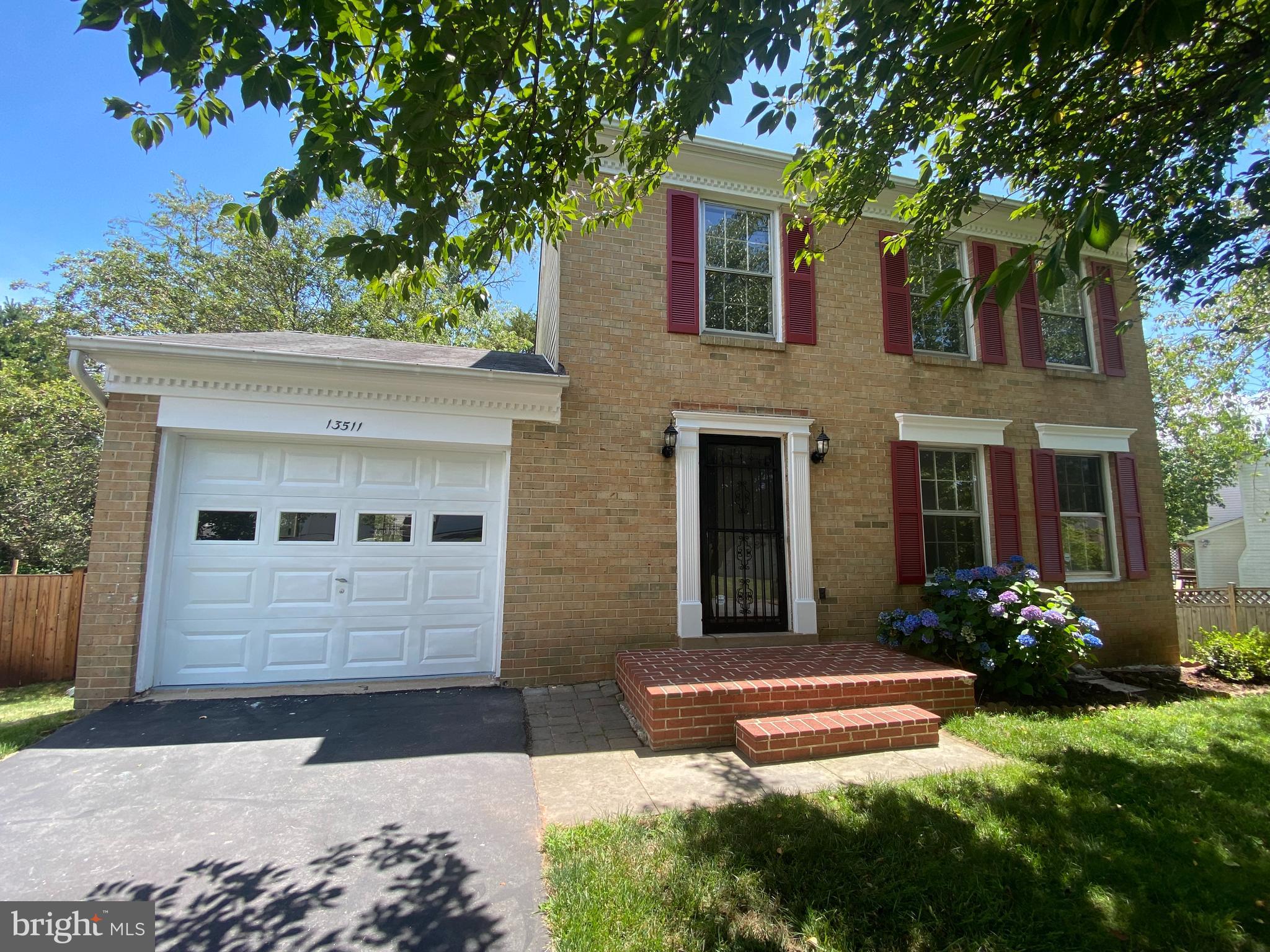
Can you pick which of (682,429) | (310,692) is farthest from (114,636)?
(682,429)

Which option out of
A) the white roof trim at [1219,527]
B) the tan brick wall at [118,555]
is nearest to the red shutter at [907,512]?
the tan brick wall at [118,555]

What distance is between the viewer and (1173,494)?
21531mm

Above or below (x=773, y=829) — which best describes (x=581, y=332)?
above

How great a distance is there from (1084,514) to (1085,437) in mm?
1129

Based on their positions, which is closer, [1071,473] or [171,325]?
[1071,473]

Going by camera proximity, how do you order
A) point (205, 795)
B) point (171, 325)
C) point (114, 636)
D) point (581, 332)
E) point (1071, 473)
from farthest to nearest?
point (171, 325) → point (1071, 473) → point (581, 332) → point (114, 636) → point (205, 795)

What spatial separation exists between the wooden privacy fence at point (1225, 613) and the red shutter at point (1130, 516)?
3.60ft

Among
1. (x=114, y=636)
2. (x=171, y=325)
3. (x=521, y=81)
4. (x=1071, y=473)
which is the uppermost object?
(x=171, y=325)

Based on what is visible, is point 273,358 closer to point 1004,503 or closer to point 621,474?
point 621,474

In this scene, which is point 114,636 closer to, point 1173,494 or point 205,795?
point 205,795

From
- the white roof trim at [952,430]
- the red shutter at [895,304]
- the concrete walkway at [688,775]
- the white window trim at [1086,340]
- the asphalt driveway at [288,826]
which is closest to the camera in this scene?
the asphalt driveway at [288,826]

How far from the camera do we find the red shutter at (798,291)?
684 centimetres

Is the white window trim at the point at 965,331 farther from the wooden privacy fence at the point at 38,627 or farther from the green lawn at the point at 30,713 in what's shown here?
the wooden privacy fence at the point at 38,627

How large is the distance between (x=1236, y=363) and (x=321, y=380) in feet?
48.4
